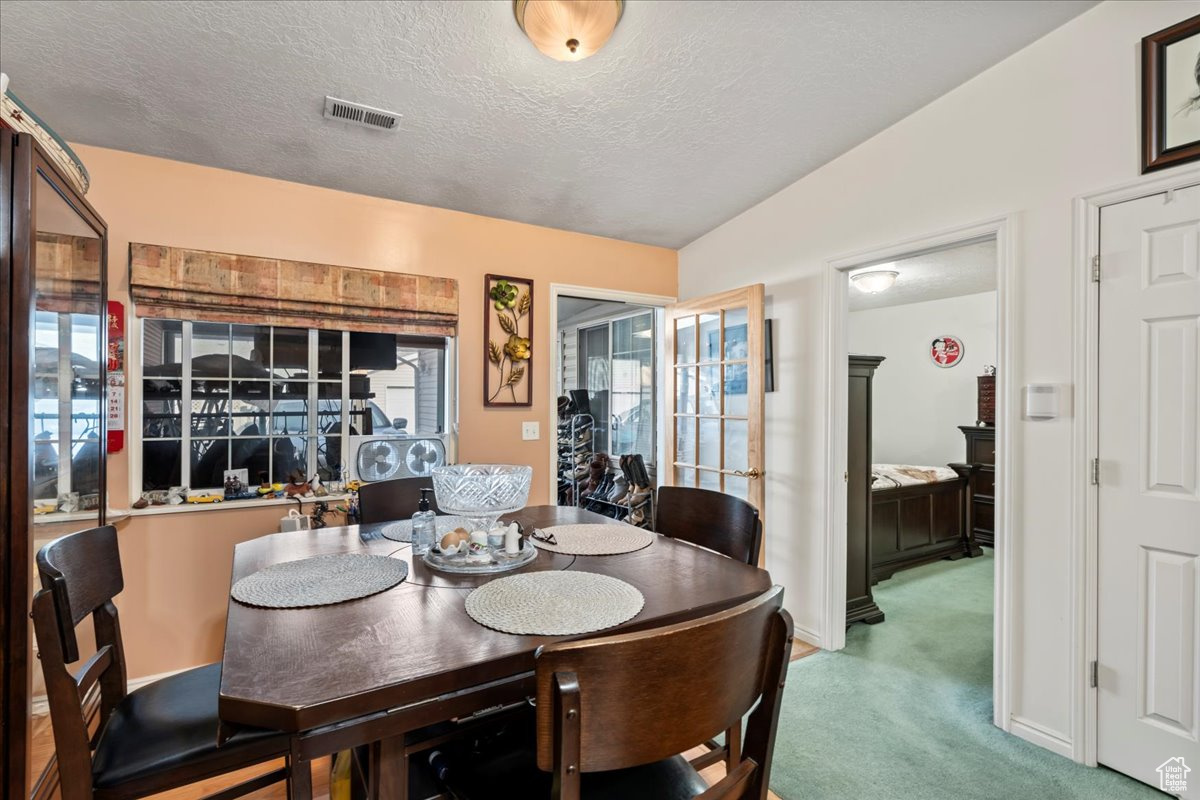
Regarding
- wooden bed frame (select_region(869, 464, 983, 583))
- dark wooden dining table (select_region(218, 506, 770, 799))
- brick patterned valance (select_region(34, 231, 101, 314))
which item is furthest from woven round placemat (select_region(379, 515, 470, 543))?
wooden bed frame (select_region(869, 464, 983, 583))

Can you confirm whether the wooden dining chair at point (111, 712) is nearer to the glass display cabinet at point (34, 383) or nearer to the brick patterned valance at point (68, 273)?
the glass display cabinet at point (34, 383)

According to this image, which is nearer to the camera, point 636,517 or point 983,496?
point 636,517

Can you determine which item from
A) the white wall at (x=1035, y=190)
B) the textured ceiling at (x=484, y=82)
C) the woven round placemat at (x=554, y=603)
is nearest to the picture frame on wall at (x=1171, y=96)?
the white wall at (x=1035, y=190)

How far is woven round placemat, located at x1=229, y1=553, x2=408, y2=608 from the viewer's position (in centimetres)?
121

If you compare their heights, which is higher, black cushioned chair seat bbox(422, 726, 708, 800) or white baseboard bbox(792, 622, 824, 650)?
black cushioned chair seat bbox(422, 726, 708, 800)

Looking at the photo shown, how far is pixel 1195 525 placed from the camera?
5.78 feet

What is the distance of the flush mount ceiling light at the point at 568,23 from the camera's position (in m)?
1.60

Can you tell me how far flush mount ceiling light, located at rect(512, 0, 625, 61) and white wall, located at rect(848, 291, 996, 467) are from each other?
5.38 m

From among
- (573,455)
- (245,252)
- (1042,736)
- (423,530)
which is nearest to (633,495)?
(573,455)

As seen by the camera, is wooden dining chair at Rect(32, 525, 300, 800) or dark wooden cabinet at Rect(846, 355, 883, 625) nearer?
wooden dining chair at Rect(32, 525, 300, 800)

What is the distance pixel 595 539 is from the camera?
1778 millimetres

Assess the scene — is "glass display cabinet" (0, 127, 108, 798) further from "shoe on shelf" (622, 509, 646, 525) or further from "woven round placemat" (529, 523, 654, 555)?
"shoe on shelf" (622, 509, 646, 525)

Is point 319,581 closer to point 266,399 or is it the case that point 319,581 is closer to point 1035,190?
point 266,399

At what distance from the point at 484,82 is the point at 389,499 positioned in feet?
5.56
